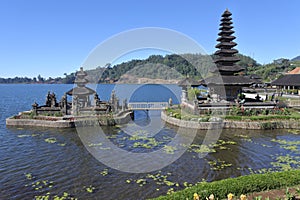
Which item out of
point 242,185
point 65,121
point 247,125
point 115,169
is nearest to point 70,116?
point 65,121

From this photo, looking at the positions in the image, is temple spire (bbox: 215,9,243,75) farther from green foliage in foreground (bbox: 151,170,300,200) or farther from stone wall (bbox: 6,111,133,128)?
green foliage in foreground (bbox: 151,170,300,200)

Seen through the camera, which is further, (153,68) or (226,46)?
(153,68)

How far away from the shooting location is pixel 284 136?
21.9 metres

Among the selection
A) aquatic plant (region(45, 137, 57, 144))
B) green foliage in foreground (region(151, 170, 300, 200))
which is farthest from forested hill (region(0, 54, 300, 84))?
green foliage in foreground (region(151, 170, 300, 200))

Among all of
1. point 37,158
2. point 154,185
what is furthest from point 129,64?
point 154,185

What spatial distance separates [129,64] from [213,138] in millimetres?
43032

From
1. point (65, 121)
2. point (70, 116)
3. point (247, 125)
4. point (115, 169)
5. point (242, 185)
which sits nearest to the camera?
point (242, 185)

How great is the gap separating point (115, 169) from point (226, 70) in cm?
2390

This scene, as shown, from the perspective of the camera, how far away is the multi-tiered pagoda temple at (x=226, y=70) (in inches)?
1253

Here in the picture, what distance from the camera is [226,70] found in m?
32.6

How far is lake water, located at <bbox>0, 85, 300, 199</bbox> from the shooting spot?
11.6m

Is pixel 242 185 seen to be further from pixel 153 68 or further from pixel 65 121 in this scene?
pixel 153 68

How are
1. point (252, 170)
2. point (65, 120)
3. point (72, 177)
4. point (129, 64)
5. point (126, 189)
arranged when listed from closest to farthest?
point (126, 189) < point (72, 177) < point (252, 170) < point (65, 120) < point (129, 64)

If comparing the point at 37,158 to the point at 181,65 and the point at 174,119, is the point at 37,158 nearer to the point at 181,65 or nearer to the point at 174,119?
the point at 174,119
